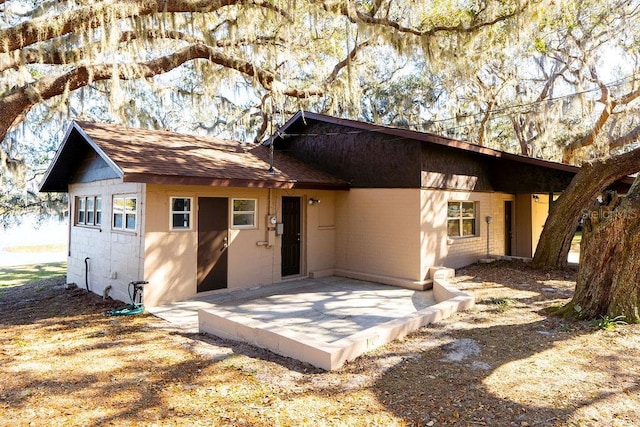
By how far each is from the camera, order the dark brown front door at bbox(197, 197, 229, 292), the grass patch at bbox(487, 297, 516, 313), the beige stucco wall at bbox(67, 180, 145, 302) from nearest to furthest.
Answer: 1. the grass patch at bbox(487, 297, 516, 313)
2. the beige stucco wall at bbox(67, 180, 145, 302)
3. the dark brown front door at bbox(197, 197, 229, 292)

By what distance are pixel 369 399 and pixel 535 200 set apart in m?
11.3

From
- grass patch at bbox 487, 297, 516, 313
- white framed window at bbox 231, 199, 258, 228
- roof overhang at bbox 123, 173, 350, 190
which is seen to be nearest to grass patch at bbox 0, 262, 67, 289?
white framed window at bbox 231, 199, 258, 228

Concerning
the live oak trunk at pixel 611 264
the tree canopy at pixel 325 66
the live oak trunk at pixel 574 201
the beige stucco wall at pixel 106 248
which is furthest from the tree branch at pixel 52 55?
the live oak trunk at pixel 574 201

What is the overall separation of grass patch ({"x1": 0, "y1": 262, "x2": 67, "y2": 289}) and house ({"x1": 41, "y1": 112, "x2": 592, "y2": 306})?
4.63 m

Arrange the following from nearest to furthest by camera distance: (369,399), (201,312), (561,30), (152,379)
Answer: (369,399), (152,379), (201,312), (561,30)

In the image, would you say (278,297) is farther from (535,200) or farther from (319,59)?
(535,200)

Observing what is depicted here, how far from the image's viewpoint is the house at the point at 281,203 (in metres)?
7.57

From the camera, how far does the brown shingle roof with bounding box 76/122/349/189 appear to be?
707 cm

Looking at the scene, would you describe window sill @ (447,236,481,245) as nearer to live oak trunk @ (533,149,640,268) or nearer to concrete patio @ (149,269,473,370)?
concrete patio @ (149,269,473,370)

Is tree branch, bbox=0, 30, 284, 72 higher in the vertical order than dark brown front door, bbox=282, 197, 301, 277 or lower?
higher

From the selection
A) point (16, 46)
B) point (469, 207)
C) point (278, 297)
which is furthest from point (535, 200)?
point (16, 46)

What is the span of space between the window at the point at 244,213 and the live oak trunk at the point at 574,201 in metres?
7.21

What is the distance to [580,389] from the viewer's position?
11.8 ft

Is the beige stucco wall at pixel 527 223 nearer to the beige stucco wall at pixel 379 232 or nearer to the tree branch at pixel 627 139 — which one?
the tree branch at pixel 627 139
